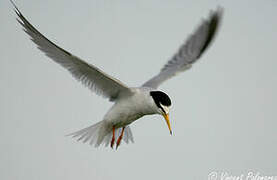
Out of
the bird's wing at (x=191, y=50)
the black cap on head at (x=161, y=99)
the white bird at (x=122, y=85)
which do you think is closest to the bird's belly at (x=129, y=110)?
the white bird at (x=122, y=85)

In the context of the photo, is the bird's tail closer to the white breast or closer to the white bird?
the white bird

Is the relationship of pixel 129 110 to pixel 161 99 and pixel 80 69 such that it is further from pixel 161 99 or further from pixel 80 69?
pixel 80 69

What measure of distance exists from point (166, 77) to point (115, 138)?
1.42 m

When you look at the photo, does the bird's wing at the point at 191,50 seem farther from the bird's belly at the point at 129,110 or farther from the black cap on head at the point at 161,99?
the black cap on head at the point at 161,99

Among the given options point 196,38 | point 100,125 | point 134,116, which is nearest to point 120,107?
point 134,116

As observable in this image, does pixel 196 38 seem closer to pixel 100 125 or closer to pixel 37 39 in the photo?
pixel 100 125

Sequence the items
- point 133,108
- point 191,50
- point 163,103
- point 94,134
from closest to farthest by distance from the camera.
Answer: point 163,103 → point 133,108 → point 94,134 → point 191,50

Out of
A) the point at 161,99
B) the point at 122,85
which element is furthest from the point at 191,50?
the point at 161,99

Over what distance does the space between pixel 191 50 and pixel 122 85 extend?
1.99 meters

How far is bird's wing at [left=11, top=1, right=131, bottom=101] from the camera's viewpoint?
20.5 feet

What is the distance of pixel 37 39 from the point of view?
640 cm

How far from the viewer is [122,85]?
22.2ft

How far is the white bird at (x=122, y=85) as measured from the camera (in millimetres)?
6387

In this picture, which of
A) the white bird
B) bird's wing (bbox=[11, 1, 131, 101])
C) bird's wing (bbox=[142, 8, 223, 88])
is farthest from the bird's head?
bird's wing (bbox=[142, 8, 223, 88])
